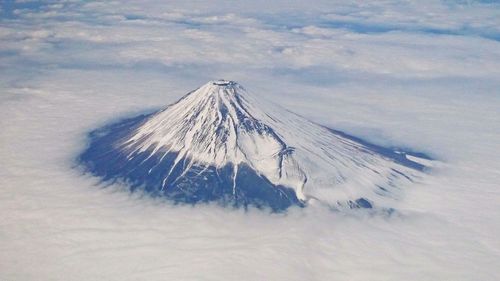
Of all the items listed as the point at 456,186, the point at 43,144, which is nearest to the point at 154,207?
the point at 43,144

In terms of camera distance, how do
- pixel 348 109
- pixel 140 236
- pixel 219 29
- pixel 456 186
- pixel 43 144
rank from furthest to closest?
1. pixel 219 29
2. pixel 348 109
3. pixel 43 144
4. pixel 456 186
5. pixel 140 236

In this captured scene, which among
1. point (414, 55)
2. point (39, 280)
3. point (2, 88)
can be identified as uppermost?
point (414, 55)

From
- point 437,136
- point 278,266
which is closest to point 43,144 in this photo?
point 278,266

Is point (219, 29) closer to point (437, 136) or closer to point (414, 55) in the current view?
point (414, 55)

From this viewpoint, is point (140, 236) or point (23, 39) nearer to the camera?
point (140, 236)

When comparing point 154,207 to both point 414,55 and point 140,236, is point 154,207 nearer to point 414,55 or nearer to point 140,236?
point 140,236

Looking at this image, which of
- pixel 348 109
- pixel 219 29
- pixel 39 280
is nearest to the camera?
pixel 39 280

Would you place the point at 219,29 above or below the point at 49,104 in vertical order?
above
